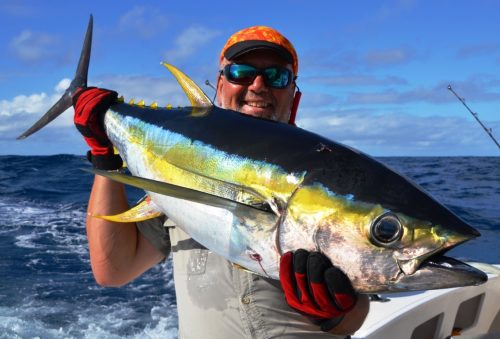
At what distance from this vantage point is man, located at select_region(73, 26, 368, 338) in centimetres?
175

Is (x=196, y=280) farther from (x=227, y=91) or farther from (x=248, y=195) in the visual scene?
(x=227, y=91)

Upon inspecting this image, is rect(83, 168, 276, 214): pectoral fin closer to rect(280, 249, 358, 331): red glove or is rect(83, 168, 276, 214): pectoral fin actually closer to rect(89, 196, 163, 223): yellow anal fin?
rect(280, 249, 358, 331): red glove

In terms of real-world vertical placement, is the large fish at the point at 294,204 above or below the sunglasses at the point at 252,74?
below

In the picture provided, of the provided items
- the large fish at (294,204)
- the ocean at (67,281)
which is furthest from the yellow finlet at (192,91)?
the ocean at (67,281)

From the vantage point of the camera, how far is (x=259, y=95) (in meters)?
2.45

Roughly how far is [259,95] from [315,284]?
3.79 feet

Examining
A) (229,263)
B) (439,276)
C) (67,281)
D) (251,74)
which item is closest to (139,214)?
(229,263)

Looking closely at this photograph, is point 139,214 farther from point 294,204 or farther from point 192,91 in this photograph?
point 294,204

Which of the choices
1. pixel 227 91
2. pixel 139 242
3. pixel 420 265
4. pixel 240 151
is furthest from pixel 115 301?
pixel 420 265

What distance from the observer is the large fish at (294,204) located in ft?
4.80

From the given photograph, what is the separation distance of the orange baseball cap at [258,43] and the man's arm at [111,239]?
2.98 ft


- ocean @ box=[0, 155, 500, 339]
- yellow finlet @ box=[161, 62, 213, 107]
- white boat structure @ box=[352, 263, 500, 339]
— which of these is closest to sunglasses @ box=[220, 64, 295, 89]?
yellow finlet @ box=[161, 62, 213, 107]

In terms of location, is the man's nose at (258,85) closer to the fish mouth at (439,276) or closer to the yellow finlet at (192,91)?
the yellow finlet at (192,91)

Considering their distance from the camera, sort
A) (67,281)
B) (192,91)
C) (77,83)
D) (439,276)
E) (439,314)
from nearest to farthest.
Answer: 1. (439,276)
2. (192,91)
3. (77,83)
4. (439,314)
5. (67,281)
